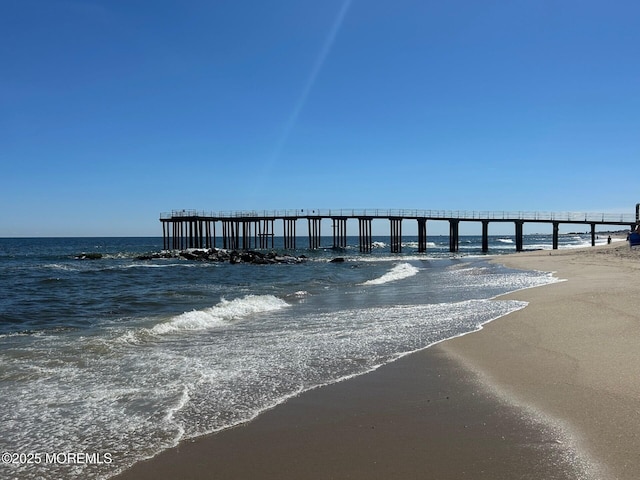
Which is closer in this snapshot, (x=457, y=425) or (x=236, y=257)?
(x=457, y=425)

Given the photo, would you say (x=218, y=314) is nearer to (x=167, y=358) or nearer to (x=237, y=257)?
(x=167, y=358)

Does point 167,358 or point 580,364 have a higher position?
point 580,364

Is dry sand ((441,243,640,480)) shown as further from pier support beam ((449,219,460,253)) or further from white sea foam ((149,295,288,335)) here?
pier support beam ((449,219,460,253))

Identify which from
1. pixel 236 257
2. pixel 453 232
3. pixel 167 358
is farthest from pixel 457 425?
pixel 453 232

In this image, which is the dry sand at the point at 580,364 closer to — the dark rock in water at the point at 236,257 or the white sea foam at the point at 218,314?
the white sea foam at the point at 218,314

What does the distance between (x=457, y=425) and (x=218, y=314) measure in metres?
9.32

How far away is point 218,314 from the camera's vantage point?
1301 centimetres

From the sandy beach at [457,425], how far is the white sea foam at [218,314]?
5688mm

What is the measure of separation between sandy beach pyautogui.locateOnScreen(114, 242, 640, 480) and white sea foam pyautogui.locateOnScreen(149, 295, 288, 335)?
18.7 feet

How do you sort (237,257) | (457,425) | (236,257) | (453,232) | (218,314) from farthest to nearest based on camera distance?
(453,232) < (237,257) < (236,257) < (218,314) < (457,425)

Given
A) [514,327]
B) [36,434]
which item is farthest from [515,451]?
[514,327]

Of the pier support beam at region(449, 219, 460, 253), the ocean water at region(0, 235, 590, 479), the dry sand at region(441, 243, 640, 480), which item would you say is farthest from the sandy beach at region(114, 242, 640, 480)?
the pier support beam at region(449, 219, 460, 253)

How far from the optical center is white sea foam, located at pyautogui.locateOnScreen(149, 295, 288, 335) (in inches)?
436

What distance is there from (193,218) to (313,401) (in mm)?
57465
